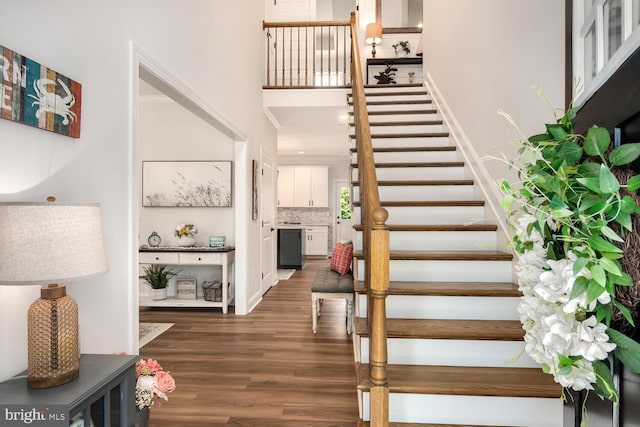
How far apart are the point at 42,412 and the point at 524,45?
9.33ft

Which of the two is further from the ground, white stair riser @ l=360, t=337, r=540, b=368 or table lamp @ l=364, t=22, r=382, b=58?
table lamp @ l=364, t=22, r=382, b=58

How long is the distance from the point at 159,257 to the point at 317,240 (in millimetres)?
5772

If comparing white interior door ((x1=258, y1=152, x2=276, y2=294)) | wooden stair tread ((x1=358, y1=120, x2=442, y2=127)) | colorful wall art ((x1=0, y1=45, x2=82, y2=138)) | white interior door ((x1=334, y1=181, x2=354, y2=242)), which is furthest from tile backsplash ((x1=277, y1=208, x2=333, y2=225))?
colorful wall art ((x1=0, y1=45, x2=82, y2=138))

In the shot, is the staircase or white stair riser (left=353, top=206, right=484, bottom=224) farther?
white stair riser (left=353, top=206, right=484, bottom=224)

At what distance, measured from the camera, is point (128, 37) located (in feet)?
6.66

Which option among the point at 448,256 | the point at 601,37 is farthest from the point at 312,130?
the point at 601,37

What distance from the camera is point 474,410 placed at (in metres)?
1.90

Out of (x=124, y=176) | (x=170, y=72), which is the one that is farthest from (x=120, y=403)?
(x=170, y=72)

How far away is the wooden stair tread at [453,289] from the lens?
233 centimetres

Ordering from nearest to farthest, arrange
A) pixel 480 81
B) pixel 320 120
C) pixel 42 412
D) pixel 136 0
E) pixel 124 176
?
1. pixel 42 412
2. pixel 124 176
3. pixel 136 0
4. pixel 480 81
5. pixel 320 120

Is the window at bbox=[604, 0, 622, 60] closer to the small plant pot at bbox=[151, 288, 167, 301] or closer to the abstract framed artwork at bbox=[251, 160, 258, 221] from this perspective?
the abstract framed artwork at bbox=[251, 160, 258, 221]

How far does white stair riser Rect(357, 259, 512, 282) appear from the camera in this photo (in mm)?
2641

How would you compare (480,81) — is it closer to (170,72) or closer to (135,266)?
(170,72)

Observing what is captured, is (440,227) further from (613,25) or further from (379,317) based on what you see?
(613,25)
